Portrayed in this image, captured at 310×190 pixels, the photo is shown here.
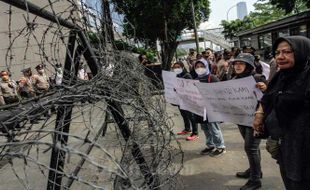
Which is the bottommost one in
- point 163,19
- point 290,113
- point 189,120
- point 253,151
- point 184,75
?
point 189,120

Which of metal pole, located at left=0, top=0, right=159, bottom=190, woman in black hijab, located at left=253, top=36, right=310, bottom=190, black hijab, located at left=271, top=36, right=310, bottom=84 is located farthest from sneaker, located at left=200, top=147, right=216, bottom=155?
metal pole, located at left=0, top=0, right=159, bottom=190

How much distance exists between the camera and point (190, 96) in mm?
6199

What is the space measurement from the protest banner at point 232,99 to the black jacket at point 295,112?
121 cm

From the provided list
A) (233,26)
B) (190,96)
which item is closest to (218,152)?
(190,96)

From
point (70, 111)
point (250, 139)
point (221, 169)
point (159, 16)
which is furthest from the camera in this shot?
point (159, 16)

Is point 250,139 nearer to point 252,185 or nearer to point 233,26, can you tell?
point 252,185

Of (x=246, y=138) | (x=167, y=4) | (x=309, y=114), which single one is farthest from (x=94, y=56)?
(x=167, y=4)

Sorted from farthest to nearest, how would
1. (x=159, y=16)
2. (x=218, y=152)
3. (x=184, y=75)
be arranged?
(x=159, y=16) < (x=184, y=75) < (x=218, y=152)

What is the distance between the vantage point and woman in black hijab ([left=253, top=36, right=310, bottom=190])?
2.85 metres

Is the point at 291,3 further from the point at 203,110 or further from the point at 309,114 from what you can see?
the point at 309,114

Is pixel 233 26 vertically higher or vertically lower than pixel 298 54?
higher

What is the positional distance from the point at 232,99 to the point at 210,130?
57.9 inches

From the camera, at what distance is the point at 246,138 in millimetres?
4496

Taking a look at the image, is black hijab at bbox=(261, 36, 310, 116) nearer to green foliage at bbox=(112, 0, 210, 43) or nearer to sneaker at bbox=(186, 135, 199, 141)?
sneaker at bbox=(186, 135, 199, 141)
